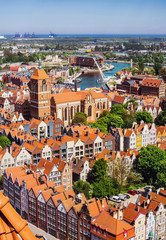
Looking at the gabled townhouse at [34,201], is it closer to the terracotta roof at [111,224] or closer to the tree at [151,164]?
the terracotta roof at [111,224]

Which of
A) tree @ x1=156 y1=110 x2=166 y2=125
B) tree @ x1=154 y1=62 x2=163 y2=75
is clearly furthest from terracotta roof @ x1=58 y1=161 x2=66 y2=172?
tree @ x1=154 y1=62 x2=163 y2=75

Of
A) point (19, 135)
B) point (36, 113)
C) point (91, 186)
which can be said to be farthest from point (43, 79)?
point (91, 186)

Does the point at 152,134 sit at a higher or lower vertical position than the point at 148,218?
higher

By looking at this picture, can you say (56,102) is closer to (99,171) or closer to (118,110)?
(118,110)

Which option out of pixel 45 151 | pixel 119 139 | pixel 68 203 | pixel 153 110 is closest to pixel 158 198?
pixel 68 203

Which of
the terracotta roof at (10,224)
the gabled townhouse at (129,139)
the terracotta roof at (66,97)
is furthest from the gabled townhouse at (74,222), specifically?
the terracotta roof at (66,97)

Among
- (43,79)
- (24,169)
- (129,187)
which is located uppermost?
(43,79)

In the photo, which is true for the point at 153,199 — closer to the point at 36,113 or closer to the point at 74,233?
the point at 74,233

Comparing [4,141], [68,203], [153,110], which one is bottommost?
[68,203]
